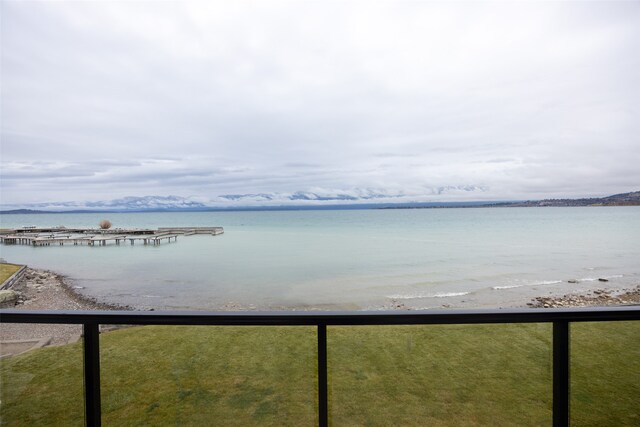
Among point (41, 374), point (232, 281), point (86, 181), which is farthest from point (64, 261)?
point (86, 181)

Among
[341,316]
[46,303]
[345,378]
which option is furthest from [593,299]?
[46,303]

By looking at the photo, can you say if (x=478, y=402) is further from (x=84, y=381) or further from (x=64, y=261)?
(x=64, y=261)

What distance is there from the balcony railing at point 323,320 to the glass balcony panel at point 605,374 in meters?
0.04

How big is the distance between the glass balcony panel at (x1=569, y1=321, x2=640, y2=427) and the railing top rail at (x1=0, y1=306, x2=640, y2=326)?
6 cm

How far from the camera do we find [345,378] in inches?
46.2

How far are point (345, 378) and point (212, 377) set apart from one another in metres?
0.51

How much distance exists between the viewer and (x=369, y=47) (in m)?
7.48

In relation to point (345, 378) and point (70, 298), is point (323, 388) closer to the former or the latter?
point (345, 378)

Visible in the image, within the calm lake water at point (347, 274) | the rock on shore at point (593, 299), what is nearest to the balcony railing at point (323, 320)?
the calm lake water at point (347, 274)

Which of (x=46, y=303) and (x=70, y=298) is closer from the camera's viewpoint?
(x=46, y=303)

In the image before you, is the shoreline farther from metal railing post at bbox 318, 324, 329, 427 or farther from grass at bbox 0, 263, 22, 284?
metal railing post at bbox 318, 324, 329, 427

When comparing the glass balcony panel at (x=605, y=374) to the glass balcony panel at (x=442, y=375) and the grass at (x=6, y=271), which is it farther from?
the grass at (x=6, y=271)

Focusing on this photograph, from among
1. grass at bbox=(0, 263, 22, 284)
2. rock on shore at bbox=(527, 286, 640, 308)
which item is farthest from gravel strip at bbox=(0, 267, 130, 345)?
rock on shore at bbox=(527, 286, 640, 308)

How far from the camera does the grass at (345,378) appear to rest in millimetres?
1144
